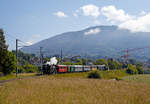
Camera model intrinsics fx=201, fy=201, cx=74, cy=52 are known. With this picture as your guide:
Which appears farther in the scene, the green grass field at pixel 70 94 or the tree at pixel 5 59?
the tree at pixel 5 59

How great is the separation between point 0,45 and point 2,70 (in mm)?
6368

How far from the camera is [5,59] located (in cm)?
5103

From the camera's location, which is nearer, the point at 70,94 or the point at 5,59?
the point at 70,94

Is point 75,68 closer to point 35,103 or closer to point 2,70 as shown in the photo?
point 2,70

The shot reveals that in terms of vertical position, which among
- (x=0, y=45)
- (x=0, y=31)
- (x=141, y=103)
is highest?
(x=0, y=31)

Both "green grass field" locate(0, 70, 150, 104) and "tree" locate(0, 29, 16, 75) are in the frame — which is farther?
"tree" locate(0, 29, 16, 75)

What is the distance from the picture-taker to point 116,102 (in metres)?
13.4

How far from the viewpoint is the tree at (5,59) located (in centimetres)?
5003

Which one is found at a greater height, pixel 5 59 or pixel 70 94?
pixel 5 59

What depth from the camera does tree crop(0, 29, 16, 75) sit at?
5003cm

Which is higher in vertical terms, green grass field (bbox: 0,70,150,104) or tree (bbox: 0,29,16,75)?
tree (bbox: 0,29,16,75)

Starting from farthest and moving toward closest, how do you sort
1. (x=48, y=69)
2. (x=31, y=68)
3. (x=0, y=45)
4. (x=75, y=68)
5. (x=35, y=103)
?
(x=31, y=68) → (x=75, y=68) → (x=48, y=69) → (x=0, y=45) → (x=35, y=103)

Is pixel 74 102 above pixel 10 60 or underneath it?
underneath

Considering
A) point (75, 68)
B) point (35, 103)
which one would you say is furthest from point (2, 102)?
point (75, 68)
